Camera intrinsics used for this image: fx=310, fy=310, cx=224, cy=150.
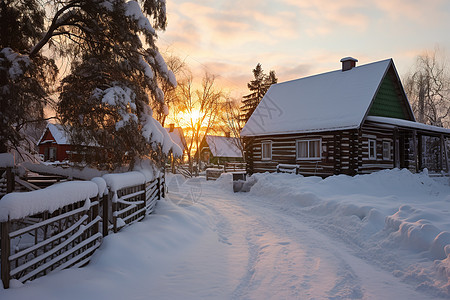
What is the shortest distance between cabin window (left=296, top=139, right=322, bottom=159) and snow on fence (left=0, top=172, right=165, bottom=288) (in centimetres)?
1394

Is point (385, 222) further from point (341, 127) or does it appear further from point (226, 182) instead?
point (226, 182)

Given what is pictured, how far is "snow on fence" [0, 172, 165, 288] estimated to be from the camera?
3867 mm

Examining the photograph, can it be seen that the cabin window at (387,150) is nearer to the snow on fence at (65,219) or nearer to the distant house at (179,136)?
the snow on fence at (65,219)

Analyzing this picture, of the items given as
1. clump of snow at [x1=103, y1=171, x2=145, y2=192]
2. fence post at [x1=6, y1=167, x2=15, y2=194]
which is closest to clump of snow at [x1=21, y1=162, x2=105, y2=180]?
fence post at [x1=6, y1=167, x2=15, y2=194]

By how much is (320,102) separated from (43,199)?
20.0 meters

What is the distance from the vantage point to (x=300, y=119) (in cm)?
2097

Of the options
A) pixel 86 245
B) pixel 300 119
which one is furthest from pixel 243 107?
pixel 86 245

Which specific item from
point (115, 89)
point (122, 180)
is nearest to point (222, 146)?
point (115, 89)

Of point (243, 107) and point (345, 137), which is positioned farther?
point (243, 107)

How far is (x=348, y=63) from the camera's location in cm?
2323

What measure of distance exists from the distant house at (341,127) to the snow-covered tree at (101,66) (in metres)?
11.5

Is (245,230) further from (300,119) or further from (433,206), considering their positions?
(300,119)

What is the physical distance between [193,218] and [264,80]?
44.5 metres

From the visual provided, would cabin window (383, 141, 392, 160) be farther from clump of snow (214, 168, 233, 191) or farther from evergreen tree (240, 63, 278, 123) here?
evergreen tree (240, 63, 278, 123)
